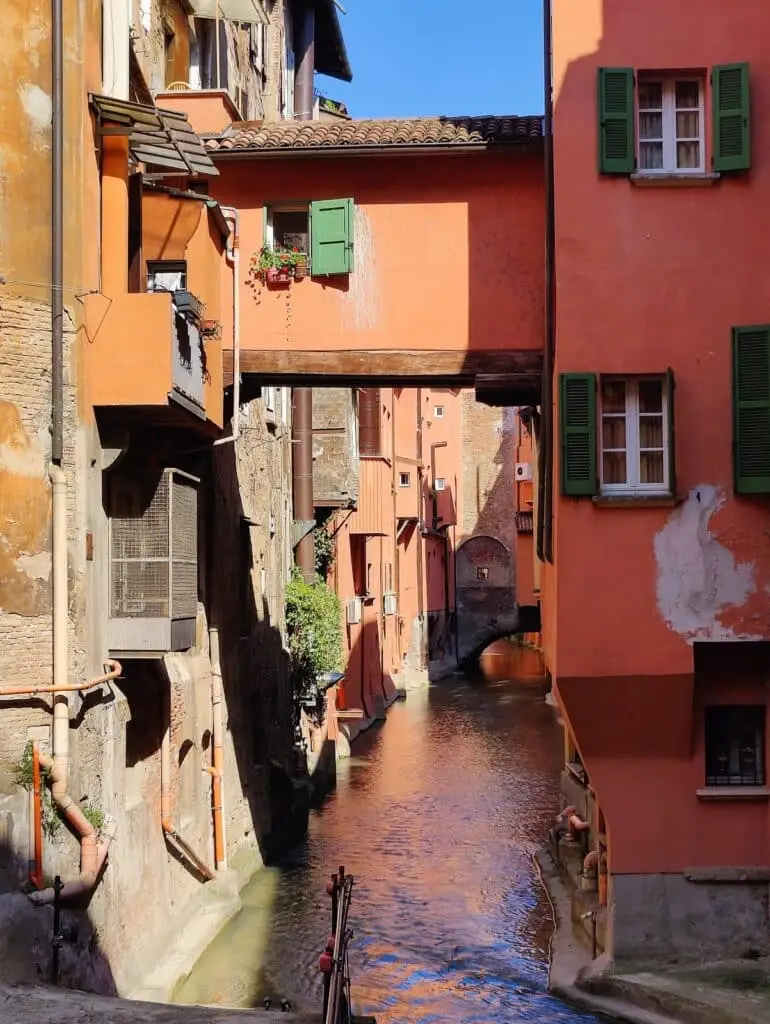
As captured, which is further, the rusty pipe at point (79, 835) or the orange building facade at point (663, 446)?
the orange building facade at point (663, 446)

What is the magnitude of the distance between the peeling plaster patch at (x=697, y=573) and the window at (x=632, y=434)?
1.42 feet

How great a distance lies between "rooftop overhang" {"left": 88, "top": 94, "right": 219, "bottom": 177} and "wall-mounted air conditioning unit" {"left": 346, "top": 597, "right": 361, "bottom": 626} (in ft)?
67.4

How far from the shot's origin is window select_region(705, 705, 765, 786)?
12.4 metres

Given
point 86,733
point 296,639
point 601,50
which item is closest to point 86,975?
point 86,733

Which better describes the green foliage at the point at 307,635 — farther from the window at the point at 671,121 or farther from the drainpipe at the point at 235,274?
the window at the point at 671,121

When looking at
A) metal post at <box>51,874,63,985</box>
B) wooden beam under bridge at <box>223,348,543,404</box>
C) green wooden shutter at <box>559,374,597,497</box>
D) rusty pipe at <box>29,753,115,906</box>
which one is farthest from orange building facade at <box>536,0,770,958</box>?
metal post at <box>51,874,63,985</box>

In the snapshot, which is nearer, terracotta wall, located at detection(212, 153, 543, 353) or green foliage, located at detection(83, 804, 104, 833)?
green foliage, located at detection(83, 804, 104, 833)

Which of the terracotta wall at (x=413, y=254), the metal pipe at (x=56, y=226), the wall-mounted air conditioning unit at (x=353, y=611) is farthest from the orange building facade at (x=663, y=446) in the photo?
the wall-mounted air conditioning unit at (x=353, y=611)

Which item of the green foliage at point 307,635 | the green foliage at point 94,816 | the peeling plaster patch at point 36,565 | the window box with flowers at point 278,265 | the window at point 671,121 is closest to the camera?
the peeling plaster patch at point 36,565

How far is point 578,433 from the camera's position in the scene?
12047mm

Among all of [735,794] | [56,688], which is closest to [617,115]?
[735,794]

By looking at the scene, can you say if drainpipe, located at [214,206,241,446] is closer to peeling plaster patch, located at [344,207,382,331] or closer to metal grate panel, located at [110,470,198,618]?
peeling plaster patch, located at [344,207,382,331]

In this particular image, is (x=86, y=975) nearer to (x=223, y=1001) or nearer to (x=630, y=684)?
(x=223, y=1001)

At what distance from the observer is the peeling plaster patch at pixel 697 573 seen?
12.0m
